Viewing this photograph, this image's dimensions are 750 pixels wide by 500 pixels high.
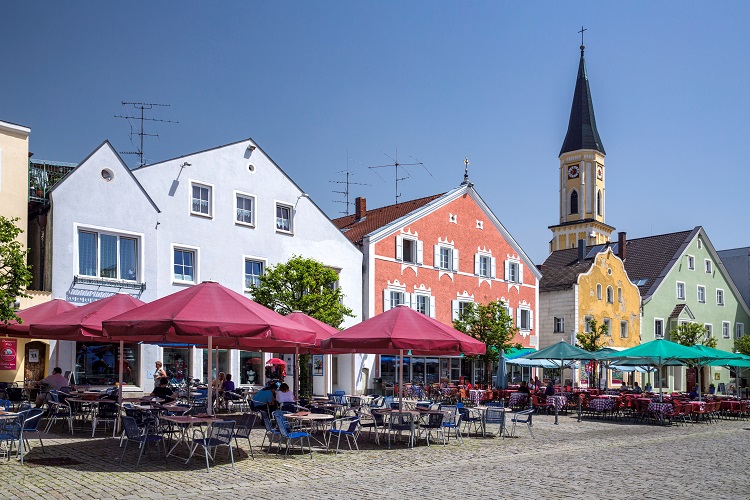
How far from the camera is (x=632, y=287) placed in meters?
51.4

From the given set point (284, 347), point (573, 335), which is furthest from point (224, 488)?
point (573, 335)

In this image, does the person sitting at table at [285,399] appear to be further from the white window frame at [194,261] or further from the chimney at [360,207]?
the chimney at [360,207]

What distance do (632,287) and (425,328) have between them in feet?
124

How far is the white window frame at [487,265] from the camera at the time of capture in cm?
4125

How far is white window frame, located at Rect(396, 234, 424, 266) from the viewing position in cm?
3734

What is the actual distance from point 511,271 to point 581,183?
39.4m

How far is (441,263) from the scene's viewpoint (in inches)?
1553

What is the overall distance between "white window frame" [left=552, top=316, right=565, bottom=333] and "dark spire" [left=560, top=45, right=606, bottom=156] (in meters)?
37.7

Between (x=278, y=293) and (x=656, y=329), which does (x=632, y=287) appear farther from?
(x=278, y=293)

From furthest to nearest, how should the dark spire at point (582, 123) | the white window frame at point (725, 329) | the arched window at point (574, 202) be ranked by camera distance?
the dark spire at point (582, 123), the arched window at point (574, 202), the white window frame at point (725, 329)

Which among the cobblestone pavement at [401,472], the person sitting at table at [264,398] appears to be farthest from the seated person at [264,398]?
the cobblestone pavement at [401,472]

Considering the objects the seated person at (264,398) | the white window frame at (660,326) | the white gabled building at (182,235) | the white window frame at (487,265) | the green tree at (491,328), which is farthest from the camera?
the white window frame at (660,326)

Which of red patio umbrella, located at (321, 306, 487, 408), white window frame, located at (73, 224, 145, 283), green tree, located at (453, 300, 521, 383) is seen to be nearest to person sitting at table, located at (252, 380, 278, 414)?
red patio umbrella, located at (321, 306, 487, 408)

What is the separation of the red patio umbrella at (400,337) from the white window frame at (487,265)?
2403 cm
